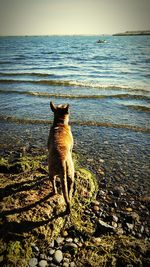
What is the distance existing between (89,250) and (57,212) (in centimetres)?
81

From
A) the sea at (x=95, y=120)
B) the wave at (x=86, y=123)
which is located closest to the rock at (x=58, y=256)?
the sea at (x=95, y=120)

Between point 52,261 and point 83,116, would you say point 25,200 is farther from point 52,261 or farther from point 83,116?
point 83,116

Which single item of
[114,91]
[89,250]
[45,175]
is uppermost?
[114,91]

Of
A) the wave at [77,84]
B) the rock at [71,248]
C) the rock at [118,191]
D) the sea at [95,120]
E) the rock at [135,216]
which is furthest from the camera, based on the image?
the wave at [77,84]

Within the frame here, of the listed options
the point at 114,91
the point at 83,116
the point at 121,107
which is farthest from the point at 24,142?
the point at 114,91

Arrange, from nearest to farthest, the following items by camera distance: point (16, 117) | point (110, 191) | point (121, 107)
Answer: point (110, 191), point (16, 117), point (121, 107)

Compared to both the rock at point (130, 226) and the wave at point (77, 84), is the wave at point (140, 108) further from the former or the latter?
the rock at point (130, 226)

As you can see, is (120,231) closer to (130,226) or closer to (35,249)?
(130,226)

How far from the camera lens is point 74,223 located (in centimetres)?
374

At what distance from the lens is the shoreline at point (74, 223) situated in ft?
10.5

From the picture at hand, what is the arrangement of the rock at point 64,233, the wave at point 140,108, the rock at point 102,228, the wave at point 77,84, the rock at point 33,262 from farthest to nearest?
the wave at point 77,84 < the wave at point 140,108 < the rock at point 102,228 < the rock at point 64,233 < the rock at point 33,262

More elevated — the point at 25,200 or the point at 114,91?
the point at 114,91

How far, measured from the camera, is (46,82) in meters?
15.4

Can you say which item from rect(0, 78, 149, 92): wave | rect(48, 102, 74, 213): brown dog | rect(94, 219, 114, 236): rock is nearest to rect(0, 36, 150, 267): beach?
rect(94, 219, 114, 236): rock
